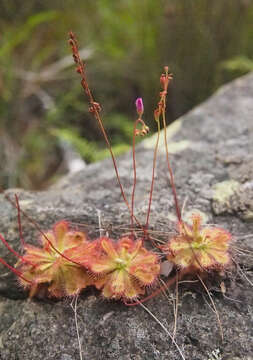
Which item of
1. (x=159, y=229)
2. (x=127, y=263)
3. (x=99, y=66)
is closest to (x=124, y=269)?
(x=127, y=263)

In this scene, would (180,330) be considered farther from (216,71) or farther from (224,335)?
(216,71)

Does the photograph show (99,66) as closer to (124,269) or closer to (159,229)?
(159,229)

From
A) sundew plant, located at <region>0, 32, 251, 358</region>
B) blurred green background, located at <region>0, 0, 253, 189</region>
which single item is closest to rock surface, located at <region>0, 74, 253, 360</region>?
sundew plant, located at <region>0, 32, 251, 358</region>

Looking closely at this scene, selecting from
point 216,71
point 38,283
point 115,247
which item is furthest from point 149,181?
point 216,71

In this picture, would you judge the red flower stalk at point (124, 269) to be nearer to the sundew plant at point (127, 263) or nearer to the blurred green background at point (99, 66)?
the sundew plant at point (127, 263)

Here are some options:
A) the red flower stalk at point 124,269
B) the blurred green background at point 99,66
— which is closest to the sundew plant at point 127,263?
the red flower stalk at point 124,269

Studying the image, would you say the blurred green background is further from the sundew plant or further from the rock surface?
the sundew plant
